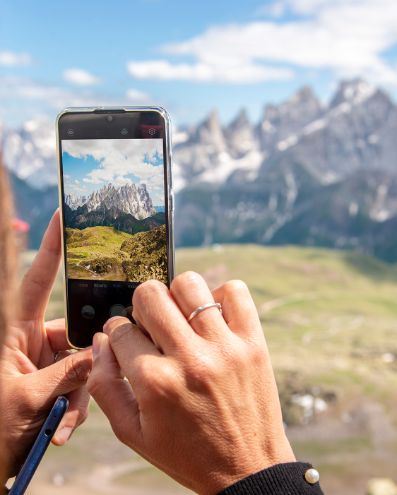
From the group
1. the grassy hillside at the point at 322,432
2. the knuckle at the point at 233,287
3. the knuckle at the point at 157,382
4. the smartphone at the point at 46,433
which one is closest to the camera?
the knuckle at the point at 157,382

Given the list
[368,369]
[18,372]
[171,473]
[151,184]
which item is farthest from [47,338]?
[368,369]

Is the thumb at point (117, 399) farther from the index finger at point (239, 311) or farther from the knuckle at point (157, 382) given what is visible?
the index finger at point (239, 311)

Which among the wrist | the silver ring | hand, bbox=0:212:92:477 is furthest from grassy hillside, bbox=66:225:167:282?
the wrist

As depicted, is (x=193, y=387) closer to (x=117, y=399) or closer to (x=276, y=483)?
(x=117, y=399)

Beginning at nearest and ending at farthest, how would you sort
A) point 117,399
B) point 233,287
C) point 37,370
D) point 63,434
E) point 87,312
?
point 117,399, point 233,287, point 63,434, point 37,370, point 87,312

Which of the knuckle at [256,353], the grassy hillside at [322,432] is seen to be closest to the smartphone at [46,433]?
the knuckle at [256,353]

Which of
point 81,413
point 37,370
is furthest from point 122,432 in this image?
point 37,370

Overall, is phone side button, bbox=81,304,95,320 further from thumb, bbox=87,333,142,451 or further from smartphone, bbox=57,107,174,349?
thumb, bbox=87,333,142,451
